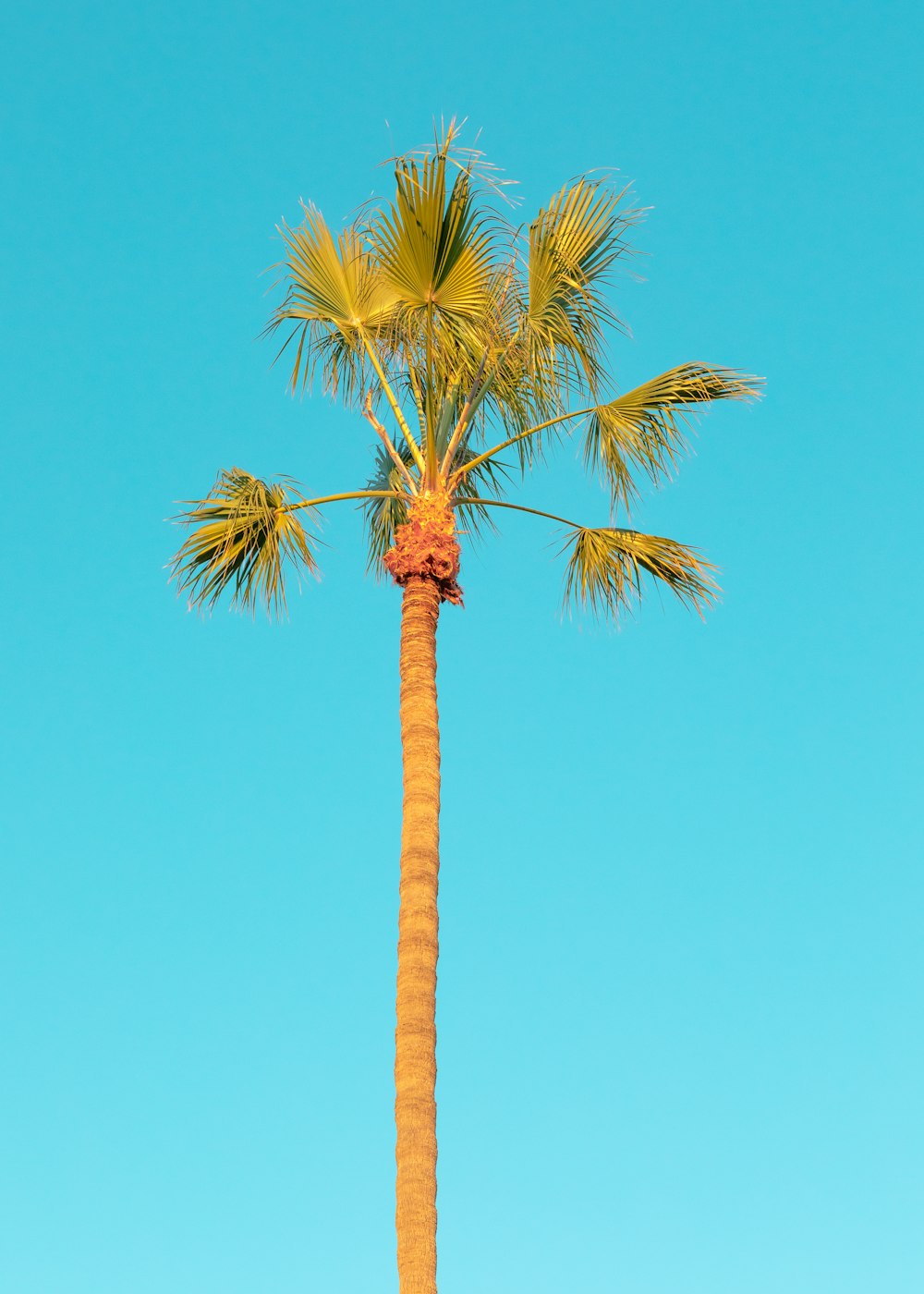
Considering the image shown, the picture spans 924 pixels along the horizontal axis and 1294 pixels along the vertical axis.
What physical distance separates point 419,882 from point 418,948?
47 centimetres

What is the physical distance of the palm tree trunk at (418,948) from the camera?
996 centimetres

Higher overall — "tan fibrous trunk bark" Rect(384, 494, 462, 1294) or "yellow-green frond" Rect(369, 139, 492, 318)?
"yellow-green frond" Rect(369, 139, 492, 318)

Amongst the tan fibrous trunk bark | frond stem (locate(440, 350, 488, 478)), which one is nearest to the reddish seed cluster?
the tan fibrous trunk bark

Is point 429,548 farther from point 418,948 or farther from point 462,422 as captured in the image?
point 418,948

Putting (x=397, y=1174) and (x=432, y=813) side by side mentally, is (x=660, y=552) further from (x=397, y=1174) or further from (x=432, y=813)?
(x=397, y=1174)

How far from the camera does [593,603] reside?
1345 cm

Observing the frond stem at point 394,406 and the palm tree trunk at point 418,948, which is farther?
the frond stem at point 394,406

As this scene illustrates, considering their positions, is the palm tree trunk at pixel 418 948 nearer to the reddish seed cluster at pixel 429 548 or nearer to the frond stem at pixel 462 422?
the reddish seed cluster at pixel 429 548

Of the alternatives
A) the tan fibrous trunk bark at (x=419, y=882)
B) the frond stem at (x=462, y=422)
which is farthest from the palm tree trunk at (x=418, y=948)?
the frond stem at (x=462, y=422)

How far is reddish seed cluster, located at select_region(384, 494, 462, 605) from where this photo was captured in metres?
12.0

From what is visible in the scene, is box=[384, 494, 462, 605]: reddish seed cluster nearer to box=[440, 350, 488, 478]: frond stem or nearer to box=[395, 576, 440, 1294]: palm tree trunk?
box=[395, 576, 440, 1294]: palm tree trunk

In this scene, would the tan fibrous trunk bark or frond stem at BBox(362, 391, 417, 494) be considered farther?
frond stem at BBox(362, 391, 417, 494)

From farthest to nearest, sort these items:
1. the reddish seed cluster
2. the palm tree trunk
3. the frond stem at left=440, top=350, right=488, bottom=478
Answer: the frond stem at left=440, top=350, right=488, bottom=478 → the reddish seed cluster → the palm tree trunk

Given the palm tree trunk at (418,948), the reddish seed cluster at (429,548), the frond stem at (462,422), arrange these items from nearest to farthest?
the palm tree trunk at (418,948) < the reddish seed cluster at (429,548) < the frond stem at (462,422)
